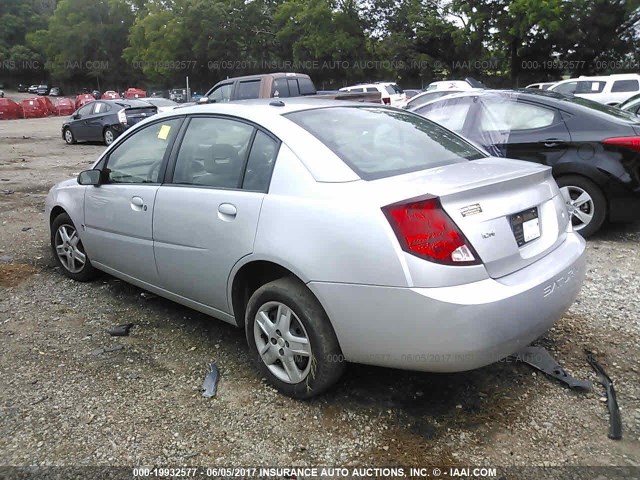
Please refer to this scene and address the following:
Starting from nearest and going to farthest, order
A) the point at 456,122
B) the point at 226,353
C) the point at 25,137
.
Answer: the point at 226,353, the point at 456,122, the point at 25,137

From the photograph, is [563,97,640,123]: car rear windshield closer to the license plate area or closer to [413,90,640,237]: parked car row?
[413,90,640,237]: parked car row

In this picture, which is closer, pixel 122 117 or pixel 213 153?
pixel 213 153

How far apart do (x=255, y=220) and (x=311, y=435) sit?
114 centimetres

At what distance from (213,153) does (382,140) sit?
41.5 inches

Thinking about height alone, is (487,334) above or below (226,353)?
above

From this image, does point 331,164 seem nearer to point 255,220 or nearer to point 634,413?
point 255,220

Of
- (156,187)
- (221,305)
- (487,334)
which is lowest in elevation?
(221,305)

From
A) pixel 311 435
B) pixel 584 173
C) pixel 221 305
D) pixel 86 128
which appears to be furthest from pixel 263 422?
pixel 86 128

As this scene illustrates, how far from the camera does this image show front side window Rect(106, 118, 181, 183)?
12.5 feet

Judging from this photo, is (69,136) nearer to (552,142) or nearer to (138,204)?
(138,204)

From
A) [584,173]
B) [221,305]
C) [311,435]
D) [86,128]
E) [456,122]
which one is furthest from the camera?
[86,128]

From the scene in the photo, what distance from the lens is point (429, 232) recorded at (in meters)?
2.48

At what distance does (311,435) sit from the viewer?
2738 millimetres

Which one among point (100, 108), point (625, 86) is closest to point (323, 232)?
point (100, 108)
